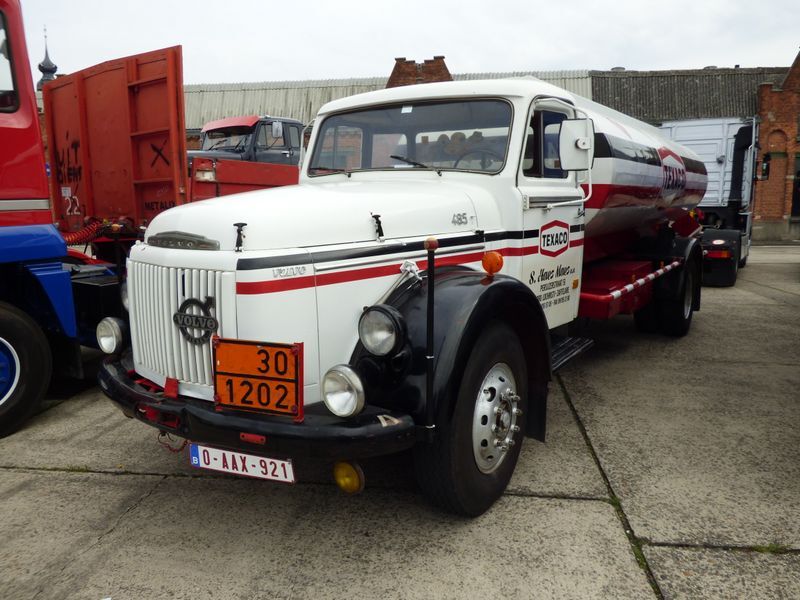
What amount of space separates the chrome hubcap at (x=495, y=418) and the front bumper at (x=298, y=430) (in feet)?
1.83

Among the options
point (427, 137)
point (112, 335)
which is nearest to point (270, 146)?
point (427, 137)

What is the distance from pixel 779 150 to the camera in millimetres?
25141

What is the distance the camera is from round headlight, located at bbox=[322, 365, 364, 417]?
7.94 feet

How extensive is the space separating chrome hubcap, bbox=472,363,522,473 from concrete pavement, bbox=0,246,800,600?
290 millimetres

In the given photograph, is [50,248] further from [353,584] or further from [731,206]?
[731,206]

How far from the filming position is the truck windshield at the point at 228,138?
11.0 metres

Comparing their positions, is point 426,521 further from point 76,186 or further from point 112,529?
point 76,186

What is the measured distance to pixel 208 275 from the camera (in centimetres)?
262

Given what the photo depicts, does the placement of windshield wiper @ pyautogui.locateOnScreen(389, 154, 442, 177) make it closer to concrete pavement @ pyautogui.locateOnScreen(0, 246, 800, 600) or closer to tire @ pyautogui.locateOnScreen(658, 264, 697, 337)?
concrete pavement @ pyautogui.locateOnScreen(0, 246, 800, 600)

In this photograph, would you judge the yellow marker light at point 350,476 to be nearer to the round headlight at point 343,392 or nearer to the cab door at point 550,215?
the round headlight at point 343,392

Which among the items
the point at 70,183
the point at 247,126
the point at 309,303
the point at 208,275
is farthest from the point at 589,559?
the point at 247,126

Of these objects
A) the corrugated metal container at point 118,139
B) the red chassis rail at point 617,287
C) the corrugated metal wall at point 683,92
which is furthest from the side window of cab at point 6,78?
the corrugated metal wall at point 683,92

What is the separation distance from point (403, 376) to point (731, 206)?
42.4 feet

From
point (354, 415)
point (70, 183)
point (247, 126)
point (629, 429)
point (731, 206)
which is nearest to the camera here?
point (354, 415)
